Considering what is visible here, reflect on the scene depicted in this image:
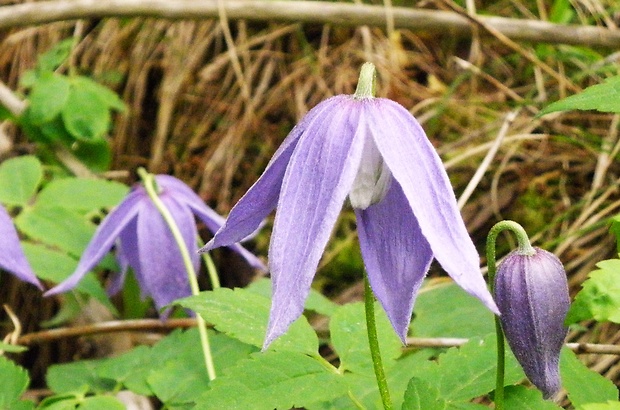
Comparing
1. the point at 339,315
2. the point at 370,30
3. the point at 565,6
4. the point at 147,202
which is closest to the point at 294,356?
the point at 339,315

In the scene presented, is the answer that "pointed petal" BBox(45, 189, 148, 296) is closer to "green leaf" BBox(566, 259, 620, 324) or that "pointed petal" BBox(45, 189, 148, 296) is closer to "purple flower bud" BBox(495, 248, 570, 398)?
"purple flower bud" BBox(495, 248, 570, 398)

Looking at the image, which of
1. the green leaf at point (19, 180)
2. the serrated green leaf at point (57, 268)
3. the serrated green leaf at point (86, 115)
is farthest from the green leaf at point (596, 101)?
the serrated green leaf at point (86, 115)

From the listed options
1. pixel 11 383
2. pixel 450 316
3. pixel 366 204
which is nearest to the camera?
pixel 366 204

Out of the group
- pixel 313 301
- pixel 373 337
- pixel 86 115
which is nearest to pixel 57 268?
pixel 313 301

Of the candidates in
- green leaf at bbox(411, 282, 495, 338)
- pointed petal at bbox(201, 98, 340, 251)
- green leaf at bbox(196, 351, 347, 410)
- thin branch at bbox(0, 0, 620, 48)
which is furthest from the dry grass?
pointed petal at bbox(201, 98, 340, 251)

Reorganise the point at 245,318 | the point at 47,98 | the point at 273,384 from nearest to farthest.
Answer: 1. the point at 273,384
2. the point at 245,318
3. the point at 47,98

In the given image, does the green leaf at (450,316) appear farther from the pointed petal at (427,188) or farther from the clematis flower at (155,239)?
the pointed petal at (427,188)

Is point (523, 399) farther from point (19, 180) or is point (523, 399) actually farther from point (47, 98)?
point (47, 98)

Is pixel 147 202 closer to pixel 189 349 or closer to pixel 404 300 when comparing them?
pixel 189 349
